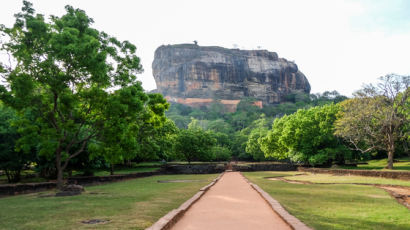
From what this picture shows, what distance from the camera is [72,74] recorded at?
15.8 meters

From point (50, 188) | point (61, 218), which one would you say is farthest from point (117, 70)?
point (61, 218)

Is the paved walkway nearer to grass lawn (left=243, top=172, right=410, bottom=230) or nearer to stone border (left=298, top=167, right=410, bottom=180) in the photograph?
grass lawn (left=243, top=172, right=410, bottom=230)

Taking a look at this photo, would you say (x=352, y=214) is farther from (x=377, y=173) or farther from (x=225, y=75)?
(x=225, y=75)

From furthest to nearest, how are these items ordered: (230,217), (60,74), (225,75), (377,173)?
1. (225,75)
2. (377,173)
3. (60,74)
4. (230,217)

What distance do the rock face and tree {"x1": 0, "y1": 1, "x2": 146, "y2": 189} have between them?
388 feet

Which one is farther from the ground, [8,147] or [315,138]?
[315,138]

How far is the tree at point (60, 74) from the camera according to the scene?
1459cm

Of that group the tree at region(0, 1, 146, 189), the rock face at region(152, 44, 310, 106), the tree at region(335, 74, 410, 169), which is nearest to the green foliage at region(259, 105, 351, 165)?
the tree at region(335, 74, 410, 169)

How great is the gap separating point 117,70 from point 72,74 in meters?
2.61

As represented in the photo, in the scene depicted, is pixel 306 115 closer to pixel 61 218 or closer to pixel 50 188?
pixel 50 188

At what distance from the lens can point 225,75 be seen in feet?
443

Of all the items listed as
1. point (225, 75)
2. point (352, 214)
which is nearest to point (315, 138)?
point (352, 214)

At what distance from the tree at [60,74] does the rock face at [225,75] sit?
118356 mm

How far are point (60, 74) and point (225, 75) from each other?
122182 mm
